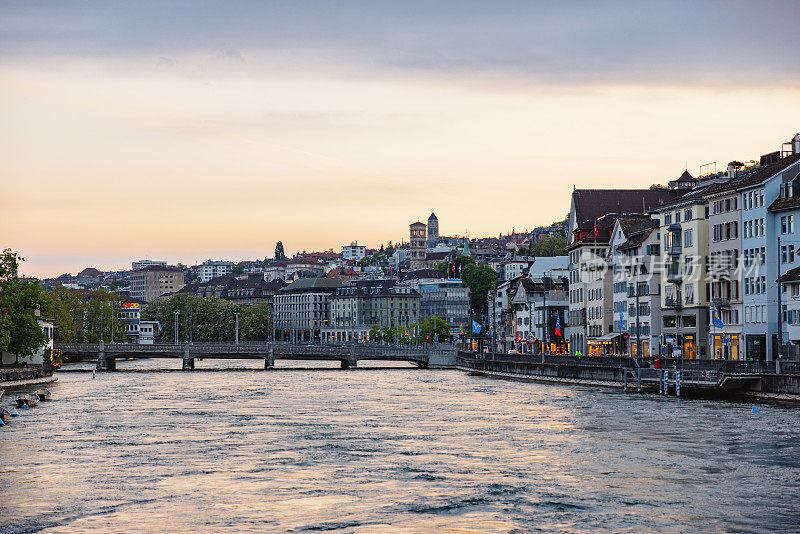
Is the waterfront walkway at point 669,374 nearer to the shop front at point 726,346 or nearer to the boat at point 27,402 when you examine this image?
the shop front at point 726,346

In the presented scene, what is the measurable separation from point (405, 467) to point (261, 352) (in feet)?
361

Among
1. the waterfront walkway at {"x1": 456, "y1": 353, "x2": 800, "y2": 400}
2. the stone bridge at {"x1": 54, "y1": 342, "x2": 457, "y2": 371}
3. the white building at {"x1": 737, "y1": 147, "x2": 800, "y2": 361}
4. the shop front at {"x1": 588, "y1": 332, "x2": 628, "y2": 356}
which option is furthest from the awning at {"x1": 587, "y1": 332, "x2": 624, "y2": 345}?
the stone bridge at {"x1": 54, "y1": 342, "x2": 457, "y2": 371}

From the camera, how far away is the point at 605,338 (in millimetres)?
126375

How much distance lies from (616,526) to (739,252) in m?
68.4

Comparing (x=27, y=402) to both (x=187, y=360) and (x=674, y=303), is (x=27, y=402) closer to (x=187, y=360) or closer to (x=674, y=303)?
(x=674, y=303)

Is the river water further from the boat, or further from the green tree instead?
the green tree

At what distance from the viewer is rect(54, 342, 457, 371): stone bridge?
14900cm

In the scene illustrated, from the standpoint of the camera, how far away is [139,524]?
3303 centimetres

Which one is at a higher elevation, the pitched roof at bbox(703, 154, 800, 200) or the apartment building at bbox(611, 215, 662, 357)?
the pitched roof at bbox(703, 154, 800, 200)

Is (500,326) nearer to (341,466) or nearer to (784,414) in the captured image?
(784,414)

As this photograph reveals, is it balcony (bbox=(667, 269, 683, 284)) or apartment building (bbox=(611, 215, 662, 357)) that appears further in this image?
apartment building (bbox=(611, 215, 662, 357))

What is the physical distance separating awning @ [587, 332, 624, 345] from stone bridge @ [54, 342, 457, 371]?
2699 cm

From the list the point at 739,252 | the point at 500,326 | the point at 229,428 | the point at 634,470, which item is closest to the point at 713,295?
the point at 739,252

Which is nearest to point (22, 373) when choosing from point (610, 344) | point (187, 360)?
point (187, 360)
